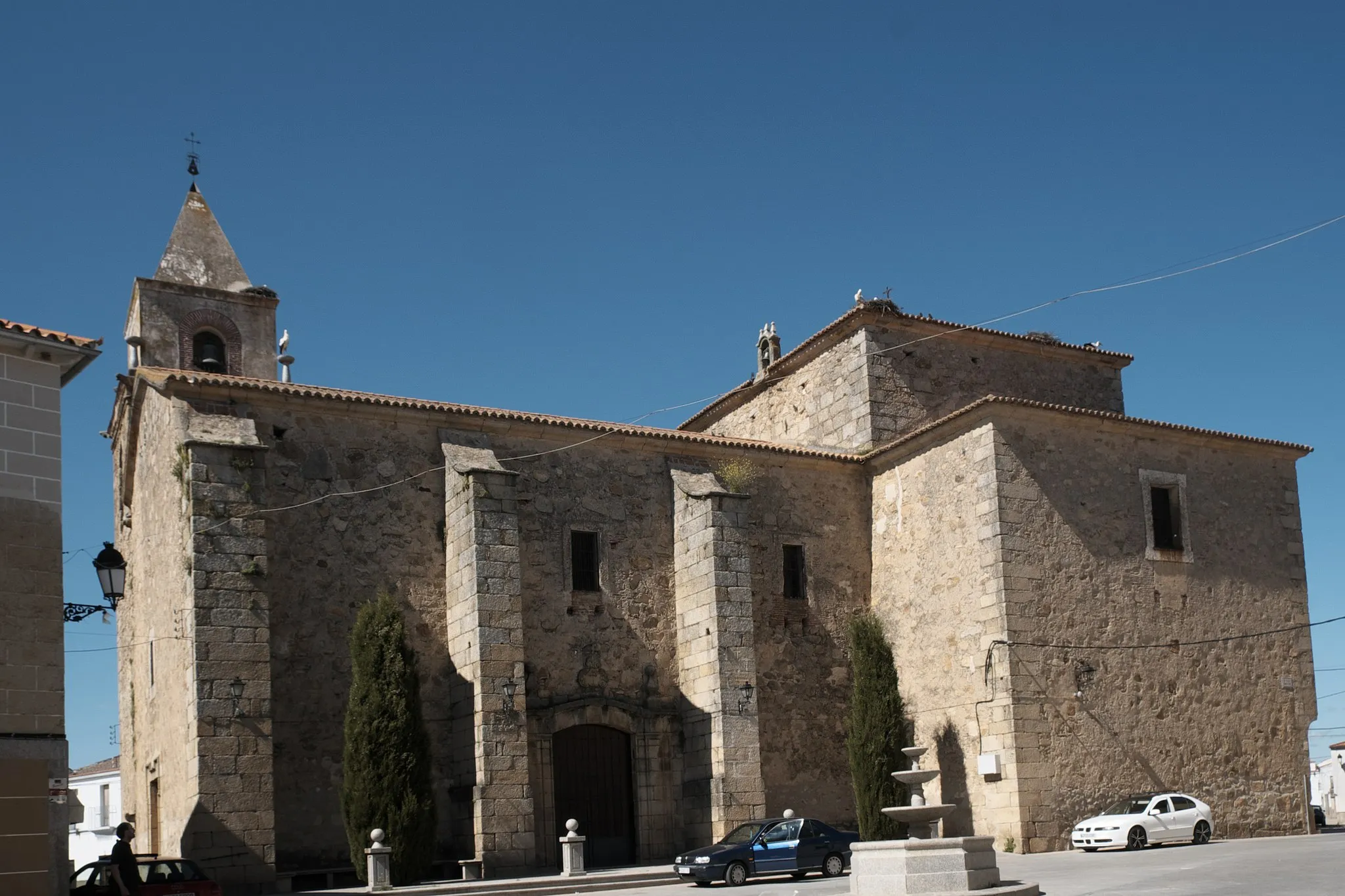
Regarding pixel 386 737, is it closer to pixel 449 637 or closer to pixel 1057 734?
pixel 449 637

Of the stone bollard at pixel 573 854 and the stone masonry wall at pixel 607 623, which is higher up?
the stone masonry wall at pixel 607 623

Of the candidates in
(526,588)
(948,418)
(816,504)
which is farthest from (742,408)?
(526,588)

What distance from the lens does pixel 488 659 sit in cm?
1994

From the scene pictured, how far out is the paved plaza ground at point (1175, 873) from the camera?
14008 mm

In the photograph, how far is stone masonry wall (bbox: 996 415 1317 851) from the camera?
21625 mm

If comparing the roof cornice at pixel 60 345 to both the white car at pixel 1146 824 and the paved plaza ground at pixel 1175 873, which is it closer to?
the paved plaza ground at pixel 1175 873

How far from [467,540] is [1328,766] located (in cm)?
4601

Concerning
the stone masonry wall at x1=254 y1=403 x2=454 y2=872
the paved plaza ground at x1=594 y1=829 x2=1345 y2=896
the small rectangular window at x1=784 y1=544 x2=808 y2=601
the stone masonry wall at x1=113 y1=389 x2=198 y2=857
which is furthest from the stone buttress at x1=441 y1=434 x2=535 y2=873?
the small rectangular window at x1=784 y1=544 x2=808 y2=601

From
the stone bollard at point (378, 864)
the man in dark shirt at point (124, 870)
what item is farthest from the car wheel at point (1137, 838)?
the man in dark shirt at point (124, 870)

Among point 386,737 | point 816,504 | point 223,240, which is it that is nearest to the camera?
point 386,737

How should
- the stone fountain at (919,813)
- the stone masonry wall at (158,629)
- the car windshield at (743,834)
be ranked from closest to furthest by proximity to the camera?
the stone fountain at (919,813) → the stone masonry wall at (158,629) → the car windshield at (743,834)

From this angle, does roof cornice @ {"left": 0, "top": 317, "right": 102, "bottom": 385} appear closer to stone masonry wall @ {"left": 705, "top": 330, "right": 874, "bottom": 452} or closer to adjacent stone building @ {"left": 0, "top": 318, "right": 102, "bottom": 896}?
adjacent stone building @ {"left": 0, "top": 318, "right": 102, "bottom": 896}

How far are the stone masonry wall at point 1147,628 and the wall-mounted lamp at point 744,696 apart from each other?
3.99 m

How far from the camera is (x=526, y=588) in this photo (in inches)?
843
